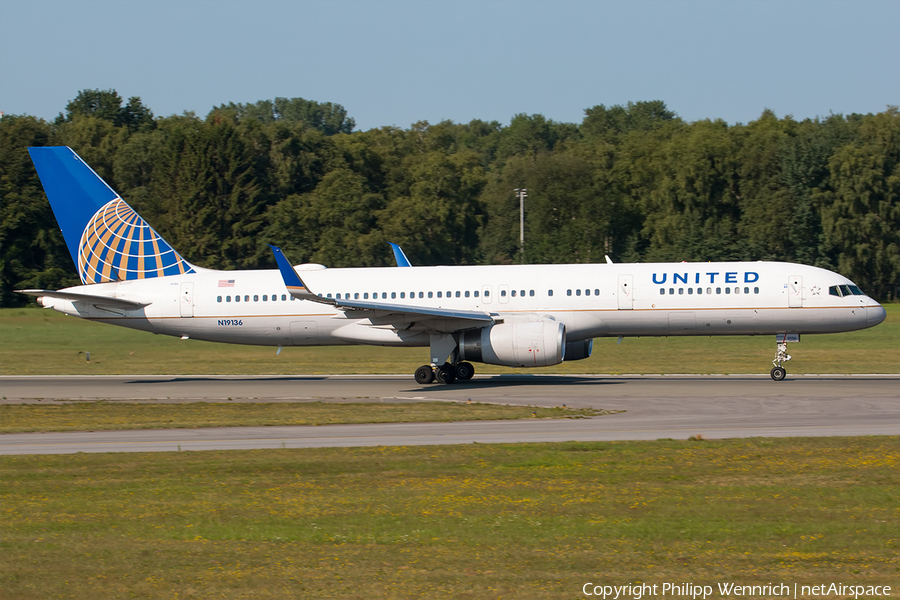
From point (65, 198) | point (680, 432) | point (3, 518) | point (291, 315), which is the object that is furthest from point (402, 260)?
point (3, 518)

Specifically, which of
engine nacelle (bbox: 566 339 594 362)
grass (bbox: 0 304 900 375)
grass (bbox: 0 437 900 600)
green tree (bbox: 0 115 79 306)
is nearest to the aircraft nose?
grass (bbox: 0 304 900 375)

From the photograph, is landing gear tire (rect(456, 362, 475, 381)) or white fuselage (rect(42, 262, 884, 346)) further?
landing gear tire (rect(456, 362, 475, 381))

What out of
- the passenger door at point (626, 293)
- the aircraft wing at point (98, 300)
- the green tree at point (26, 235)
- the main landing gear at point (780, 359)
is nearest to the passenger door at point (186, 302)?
the aircraft wing at point (98, 300)

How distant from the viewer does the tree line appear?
75.6 meters

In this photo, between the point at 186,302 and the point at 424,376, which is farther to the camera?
the point at 186,302

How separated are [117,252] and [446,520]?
83.7 feet

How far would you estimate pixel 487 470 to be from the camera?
16031mm

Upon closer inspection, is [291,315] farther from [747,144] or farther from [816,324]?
[747,144]

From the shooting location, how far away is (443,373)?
31.8m

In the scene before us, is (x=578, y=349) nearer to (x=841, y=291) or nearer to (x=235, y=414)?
(x=841, y=291)

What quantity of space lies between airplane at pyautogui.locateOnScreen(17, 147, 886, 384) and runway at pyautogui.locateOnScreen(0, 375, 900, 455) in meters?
1.65

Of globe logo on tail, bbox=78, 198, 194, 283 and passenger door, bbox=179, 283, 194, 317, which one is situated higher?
globe logo on tail, bbox=78, 198, 194, 283

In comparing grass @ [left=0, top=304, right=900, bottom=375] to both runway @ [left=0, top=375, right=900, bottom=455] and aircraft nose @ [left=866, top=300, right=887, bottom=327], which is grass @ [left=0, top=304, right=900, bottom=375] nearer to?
runway @ [left=0, top=375, right=900, bottom=455]

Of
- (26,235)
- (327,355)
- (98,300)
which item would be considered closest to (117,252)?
(98,300)
